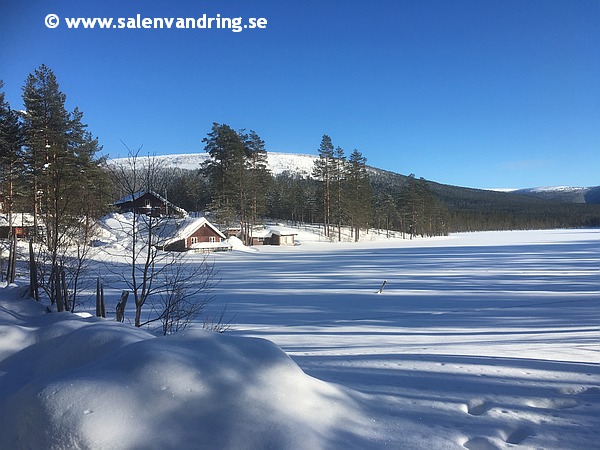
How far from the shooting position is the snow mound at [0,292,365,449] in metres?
2.41

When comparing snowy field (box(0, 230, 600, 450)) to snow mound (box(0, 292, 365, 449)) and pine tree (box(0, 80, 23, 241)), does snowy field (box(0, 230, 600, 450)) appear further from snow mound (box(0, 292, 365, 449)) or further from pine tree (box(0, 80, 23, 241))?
pine tree (box(0, 80, 23, 241))

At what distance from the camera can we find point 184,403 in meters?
2.64

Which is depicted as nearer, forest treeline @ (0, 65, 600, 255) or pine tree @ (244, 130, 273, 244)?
forest treeline @ (0, 65, 600, 255)

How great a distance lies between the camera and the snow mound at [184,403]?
2406 mm

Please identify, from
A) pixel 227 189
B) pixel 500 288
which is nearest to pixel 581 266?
pixel 500 288

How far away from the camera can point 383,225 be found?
309 ft

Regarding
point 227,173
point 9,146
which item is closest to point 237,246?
point 227,173

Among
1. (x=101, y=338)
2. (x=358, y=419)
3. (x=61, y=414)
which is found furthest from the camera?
(x=101, y=338)

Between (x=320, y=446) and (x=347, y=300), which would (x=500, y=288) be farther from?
(x=320, y=446)

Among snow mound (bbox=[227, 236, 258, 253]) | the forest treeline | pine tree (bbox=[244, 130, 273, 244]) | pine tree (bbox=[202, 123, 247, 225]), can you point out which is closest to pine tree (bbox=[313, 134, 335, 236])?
the forest treeline

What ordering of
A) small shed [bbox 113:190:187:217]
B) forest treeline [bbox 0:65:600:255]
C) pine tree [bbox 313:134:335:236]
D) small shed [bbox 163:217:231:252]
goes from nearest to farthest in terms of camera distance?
1. small shed [bbox 113:190:187:217]
2. forest treeline [bbox 0:65:600:255]
3. small shed [bbox 163:217:231:252]
4. pine tree [bbox 313:134:335:236]

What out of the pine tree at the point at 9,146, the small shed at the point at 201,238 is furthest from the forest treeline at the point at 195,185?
the small shed at the point at 201,238

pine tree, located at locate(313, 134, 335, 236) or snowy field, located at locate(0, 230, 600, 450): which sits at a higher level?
pine tree, located at locate(313, 134, 335, 236)

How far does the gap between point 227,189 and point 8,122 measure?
24.6 meters
